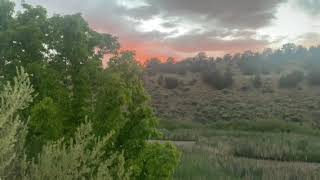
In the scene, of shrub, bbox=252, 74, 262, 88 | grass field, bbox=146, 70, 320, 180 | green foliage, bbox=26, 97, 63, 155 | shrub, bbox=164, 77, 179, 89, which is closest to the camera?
green foliage, bbox=26, 97, 63, 155

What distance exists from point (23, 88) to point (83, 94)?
481 centimetres

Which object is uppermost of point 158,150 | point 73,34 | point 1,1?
point 1,1

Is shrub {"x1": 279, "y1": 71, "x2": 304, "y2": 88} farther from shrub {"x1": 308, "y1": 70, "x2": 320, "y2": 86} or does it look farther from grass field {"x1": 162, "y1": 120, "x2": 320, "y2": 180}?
grass field {"x1": 162, "y1": 120, "x2": 320, "y2": 180}

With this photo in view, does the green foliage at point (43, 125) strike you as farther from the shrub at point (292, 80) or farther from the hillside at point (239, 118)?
the shrub at point (292, 80)

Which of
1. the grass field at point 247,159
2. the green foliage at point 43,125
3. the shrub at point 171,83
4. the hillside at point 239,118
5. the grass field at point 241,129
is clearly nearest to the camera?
the green foliage at point 43,125

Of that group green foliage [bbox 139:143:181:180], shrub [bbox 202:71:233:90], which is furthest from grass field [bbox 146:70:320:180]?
green foliage [bbox 139:143:181:180]

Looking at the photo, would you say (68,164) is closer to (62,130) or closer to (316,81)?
(62,130)

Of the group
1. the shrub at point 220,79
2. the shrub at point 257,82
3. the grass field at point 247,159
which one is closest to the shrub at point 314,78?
the shrub at point 257,82

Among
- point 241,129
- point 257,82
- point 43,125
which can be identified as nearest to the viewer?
point 43,125

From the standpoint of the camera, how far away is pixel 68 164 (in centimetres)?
684

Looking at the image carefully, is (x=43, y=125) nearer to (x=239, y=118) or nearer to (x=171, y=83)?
(x=239, y=118)

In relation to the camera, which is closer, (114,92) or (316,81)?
(114,92)

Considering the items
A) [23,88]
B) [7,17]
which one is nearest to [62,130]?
[7,17]

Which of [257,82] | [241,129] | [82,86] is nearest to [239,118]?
[241,129]
